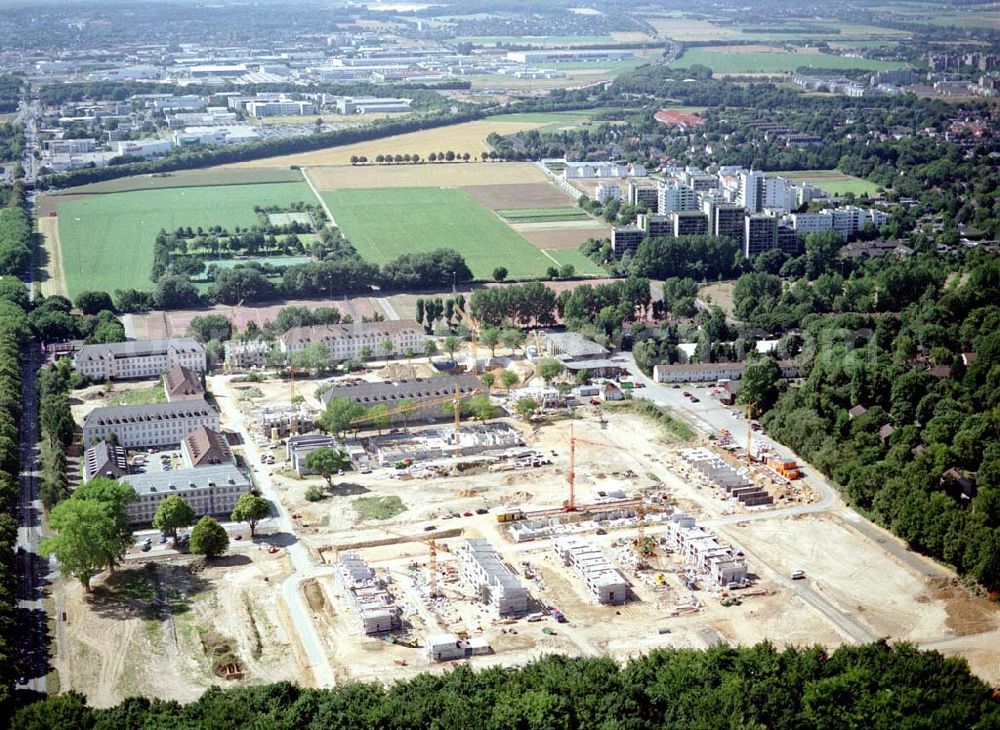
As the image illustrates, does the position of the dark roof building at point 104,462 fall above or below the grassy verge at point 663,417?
above

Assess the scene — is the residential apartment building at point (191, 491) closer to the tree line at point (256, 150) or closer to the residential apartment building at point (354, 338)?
the residential apartment building at point (354, 338)

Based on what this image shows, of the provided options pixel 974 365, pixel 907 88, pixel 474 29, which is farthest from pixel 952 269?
pixel 474 29

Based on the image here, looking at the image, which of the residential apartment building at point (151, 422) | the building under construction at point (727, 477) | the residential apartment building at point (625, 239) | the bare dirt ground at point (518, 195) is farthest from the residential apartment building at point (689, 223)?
the residential apartment building at point (151, 422)

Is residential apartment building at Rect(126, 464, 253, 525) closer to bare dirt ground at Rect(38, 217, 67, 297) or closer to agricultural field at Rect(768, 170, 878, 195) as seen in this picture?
bare dirt ground at Rect(38, 217, 67, 297)

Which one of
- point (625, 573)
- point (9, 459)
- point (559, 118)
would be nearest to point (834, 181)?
point (559, 118)

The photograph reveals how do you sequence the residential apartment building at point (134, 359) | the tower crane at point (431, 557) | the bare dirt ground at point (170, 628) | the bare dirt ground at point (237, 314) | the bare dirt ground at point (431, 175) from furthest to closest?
1. the bare dirt ground at point (431, 175)
2. the bare dirt ground at point (237, 314)
3. the residential apartment building at point (134, 359)
4. the tower crane at point (431, 557)
5. the bare dirt ground at point (170, 628)

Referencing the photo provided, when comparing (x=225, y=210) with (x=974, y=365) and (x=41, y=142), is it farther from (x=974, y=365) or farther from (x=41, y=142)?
(x=974, y=365)

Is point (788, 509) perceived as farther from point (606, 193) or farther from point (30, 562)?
point (606, 193)
